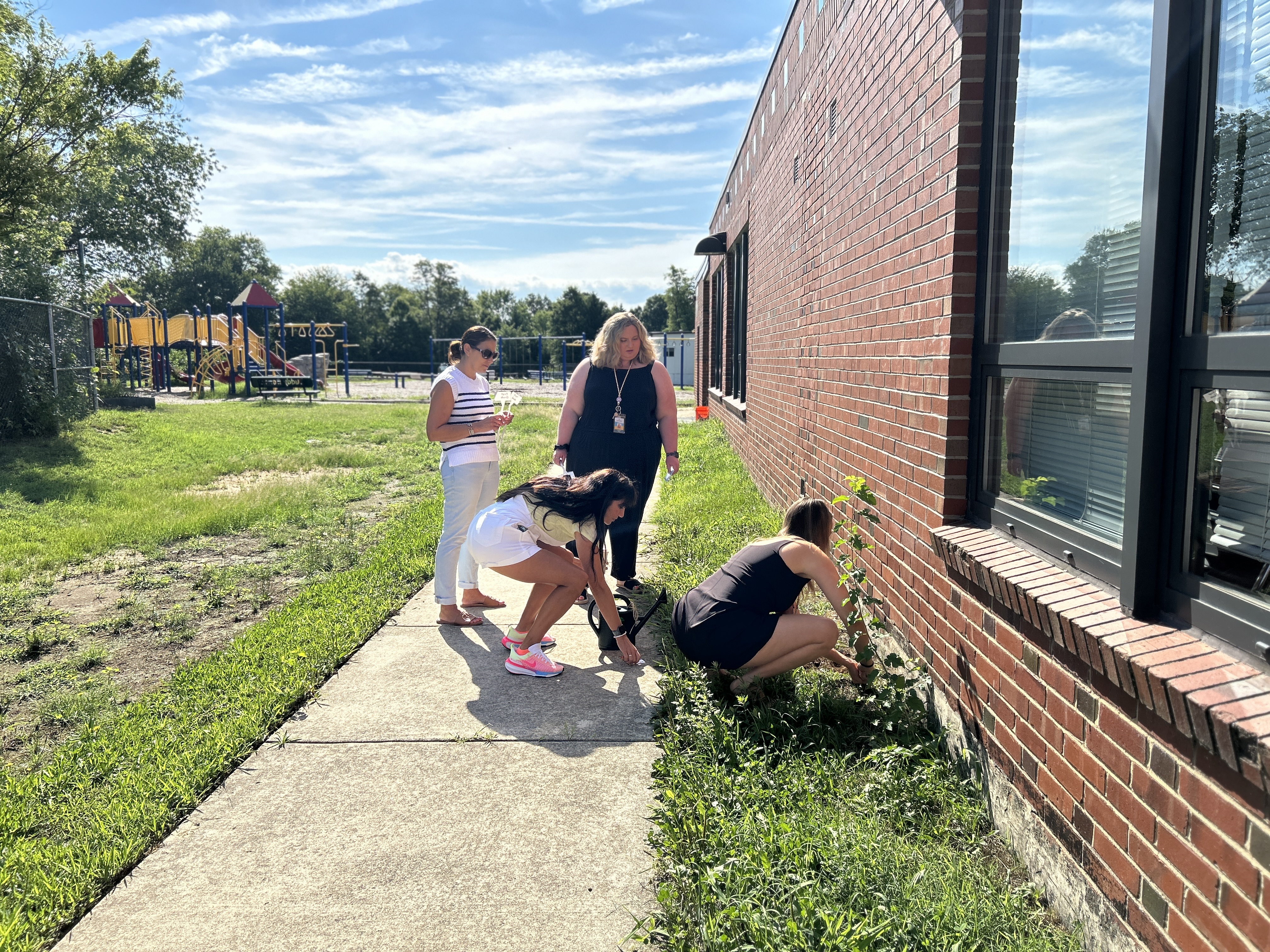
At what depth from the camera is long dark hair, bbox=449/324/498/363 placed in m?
5.20

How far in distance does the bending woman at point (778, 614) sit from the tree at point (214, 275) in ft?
269

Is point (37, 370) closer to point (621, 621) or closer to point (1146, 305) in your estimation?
point (621, 621)

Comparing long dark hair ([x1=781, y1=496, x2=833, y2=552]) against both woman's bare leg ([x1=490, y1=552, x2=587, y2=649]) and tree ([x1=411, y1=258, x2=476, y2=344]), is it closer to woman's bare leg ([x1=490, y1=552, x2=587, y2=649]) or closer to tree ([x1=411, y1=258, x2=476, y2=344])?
woman's bare leg ([x1=490, y1=552, x2=587, y2=649])

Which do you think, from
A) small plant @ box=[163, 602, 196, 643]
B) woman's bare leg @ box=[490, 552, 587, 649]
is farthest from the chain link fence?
woman's bare leg @ box=[490, 552, 587, 649]

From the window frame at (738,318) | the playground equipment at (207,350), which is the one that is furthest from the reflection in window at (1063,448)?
the playground equipment at (207,350)

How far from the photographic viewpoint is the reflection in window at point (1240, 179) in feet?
6.01

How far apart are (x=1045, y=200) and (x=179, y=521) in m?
7.79

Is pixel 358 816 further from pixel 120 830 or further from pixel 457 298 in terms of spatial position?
pixel 457 298

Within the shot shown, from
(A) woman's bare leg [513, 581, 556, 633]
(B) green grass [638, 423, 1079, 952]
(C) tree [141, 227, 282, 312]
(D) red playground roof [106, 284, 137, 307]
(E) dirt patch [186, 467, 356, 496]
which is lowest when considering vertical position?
(B) green grass [638, 423, 1079, 952]

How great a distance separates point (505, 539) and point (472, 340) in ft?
4.54

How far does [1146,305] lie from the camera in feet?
6.87

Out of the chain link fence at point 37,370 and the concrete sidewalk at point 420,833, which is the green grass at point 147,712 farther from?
the chain link fence at point 37,370

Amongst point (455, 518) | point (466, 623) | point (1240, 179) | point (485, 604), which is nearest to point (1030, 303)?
point (1240, 179)

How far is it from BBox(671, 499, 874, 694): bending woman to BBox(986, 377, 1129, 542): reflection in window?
0.85 metres
